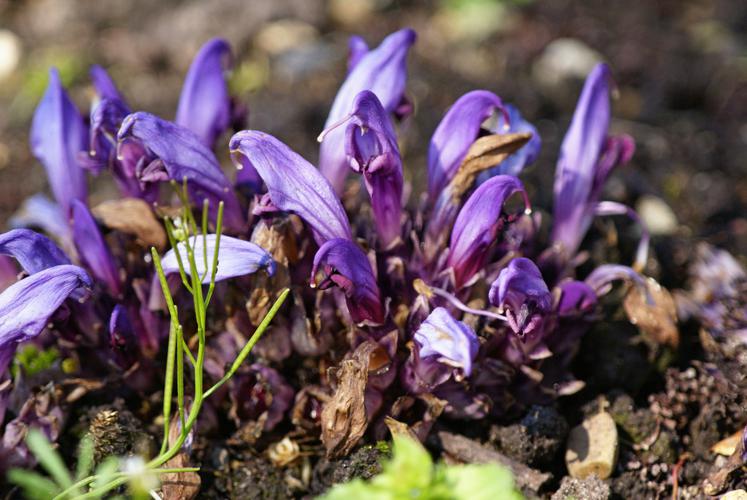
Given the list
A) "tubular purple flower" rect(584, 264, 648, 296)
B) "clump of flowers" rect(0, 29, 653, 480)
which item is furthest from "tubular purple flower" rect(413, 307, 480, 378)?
"tubular purple flower" rect(584, 264, 648, 296)

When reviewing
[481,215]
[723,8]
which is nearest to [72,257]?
[481,215]

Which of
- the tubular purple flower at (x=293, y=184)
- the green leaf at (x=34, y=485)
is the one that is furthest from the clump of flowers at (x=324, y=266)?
the green leaf at (x=34, y=485)

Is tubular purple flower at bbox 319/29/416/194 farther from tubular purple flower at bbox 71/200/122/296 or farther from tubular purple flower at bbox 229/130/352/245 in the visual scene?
tubular purple flower at bbox 71/200/122/296

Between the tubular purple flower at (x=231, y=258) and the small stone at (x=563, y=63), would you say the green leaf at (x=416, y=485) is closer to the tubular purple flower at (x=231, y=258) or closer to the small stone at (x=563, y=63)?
the tubular purple flower at (x=231, y=258)

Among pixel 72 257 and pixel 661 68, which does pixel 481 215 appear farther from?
pixel 661 68

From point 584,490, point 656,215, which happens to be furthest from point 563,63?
point 584,490

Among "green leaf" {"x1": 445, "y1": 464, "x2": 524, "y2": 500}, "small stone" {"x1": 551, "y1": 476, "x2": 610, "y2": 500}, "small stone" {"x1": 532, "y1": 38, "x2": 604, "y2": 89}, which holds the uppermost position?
"green leaf" {"x1": 445, "y1": 464, "x2": 524, "y2": 500}

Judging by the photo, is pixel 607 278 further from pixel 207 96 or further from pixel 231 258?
pixel 207 96
